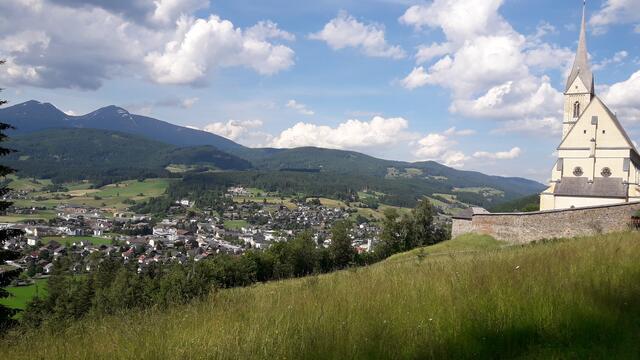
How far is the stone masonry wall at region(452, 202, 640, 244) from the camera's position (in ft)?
88.0

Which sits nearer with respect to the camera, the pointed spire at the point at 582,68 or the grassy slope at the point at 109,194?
the pointed spire at the point at 582,68

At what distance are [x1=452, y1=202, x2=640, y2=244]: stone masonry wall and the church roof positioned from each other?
37.4 feet

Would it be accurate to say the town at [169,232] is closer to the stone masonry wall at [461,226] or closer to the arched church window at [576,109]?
the stone masonry wall at [461,226]

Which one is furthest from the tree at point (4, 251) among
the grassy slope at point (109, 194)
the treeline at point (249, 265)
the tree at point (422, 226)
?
the grassy slope at point (109, 194)

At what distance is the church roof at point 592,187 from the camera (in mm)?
39000

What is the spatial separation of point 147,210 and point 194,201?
2151 centimetres

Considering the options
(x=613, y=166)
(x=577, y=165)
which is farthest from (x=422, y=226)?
(x=613, y=166)

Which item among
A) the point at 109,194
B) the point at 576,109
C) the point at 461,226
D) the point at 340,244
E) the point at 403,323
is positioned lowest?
the point at 340,244

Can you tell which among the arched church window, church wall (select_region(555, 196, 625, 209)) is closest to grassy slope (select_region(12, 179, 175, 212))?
church wall (select_region(555, 196, 625, 209))

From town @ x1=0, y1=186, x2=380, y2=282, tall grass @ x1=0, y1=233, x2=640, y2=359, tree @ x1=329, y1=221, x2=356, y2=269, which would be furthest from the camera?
town @ x1=0, y1=186, x2=380, y2=282

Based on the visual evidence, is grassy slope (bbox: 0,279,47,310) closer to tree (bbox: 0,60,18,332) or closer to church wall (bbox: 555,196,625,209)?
tree (bbox: 0,60,18,332)

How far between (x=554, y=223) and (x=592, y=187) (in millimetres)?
14228

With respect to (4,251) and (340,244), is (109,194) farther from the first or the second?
(4,251)

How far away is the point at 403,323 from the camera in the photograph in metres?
4.30
